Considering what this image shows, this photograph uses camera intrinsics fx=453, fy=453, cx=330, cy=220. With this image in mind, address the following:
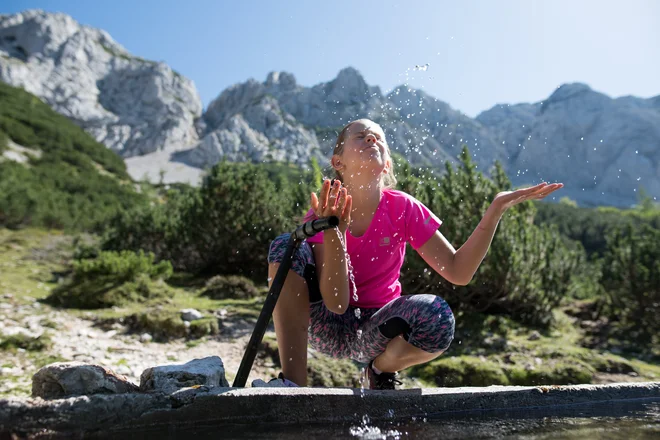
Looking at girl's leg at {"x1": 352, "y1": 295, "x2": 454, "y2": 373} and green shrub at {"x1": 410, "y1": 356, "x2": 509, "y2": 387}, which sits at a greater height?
girl's leg at {"x1": 352, "y1": 295, "x2": 454, "y2": 373}

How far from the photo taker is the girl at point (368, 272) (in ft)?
5.83

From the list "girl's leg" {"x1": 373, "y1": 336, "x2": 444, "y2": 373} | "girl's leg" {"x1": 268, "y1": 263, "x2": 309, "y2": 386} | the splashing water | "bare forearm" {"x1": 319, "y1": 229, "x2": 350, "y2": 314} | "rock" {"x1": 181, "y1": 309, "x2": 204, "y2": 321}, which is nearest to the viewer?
the splashing water

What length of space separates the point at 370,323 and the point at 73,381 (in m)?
1.15

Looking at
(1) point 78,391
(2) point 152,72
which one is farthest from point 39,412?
(2) point 152,72

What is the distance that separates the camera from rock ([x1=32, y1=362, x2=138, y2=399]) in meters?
1.49

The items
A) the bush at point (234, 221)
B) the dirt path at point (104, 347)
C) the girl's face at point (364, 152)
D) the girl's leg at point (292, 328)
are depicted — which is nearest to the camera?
the girl's leg at point (292, 328)

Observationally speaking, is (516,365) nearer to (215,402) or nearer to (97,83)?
(215,402)

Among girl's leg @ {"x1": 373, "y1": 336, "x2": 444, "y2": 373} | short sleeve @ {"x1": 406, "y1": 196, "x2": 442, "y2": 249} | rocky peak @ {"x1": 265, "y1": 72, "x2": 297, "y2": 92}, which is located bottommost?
girl's leg @ {"x1": 373, "y1": 336, "x2": 444, "y2": 373}

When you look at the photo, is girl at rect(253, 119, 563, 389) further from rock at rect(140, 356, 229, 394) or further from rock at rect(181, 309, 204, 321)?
rock at rect(181, 309, 204, 321)

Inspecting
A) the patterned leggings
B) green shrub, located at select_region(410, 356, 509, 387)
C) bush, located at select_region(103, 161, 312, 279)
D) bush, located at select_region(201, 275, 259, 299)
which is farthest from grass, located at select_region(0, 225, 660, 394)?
bush, located at select_region(103, 161, 312, 279)

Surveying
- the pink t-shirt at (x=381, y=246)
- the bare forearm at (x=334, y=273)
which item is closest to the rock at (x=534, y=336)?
the pink t-shirt at (x=381, y=246)

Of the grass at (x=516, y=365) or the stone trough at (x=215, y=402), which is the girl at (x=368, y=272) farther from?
the grass at (x=516, y=365)

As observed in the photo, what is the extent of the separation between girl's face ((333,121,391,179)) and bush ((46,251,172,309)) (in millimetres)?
4985

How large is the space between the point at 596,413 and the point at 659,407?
0.27m
